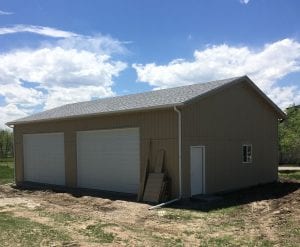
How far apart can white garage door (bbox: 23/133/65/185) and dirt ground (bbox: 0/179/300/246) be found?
491 centimetres

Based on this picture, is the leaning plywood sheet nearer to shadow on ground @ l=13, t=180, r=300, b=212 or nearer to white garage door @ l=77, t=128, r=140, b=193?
shadow on ground @ l=13, t=180, r=300, b=212

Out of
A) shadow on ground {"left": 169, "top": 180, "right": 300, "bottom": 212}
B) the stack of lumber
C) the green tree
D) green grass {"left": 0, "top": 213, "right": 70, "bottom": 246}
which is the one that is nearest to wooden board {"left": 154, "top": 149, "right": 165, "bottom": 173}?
the stack of lumber

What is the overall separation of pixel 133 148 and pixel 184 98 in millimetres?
3250

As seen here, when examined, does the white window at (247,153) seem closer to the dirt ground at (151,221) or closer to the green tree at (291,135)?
the dirt ground at (151,221)

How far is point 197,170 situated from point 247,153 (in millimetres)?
4103

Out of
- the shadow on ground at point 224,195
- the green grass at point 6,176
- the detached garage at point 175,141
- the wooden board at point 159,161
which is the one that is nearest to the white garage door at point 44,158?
the detached garage at point 175,141

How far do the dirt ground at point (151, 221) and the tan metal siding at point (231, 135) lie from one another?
1.29 m

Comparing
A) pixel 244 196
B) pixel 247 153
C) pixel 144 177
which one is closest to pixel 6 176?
pixel 144 177

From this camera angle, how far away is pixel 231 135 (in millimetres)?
19828

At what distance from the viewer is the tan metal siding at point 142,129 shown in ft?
55.9

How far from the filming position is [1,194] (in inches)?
819

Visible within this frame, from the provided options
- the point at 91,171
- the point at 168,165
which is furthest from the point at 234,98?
the point at 91,171

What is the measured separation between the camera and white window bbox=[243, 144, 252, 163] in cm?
2073

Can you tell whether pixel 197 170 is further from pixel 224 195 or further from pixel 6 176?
pixel 6 176
